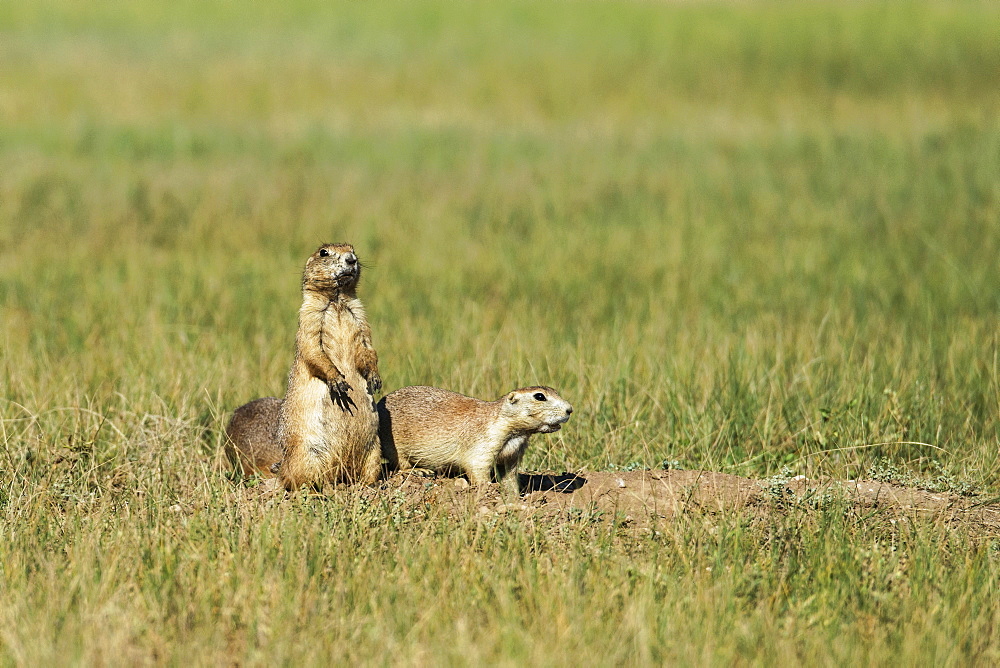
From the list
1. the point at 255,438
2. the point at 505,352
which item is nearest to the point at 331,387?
the point at 255,438

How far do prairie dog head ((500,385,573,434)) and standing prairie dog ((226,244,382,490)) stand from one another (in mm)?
672

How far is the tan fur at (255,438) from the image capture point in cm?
629

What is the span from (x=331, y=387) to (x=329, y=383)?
0.02 meters

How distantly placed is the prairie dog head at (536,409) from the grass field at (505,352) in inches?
22.6

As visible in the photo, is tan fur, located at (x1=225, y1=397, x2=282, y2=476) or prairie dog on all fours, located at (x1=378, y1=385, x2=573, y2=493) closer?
prairie dog on all fours, located at (x1=378, y1=385, x2=573, y2=493)

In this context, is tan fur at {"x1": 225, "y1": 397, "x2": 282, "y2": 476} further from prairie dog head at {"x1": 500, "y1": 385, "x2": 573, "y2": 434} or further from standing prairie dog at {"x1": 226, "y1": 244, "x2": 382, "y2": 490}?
prairie dog head at {"x1": 500, "y1": 385, "x2": 573, "y2": 434}

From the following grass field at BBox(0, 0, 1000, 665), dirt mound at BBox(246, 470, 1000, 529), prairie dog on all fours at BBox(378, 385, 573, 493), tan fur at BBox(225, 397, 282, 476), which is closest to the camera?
grass field at BBox(0, 0, 1000, 665)

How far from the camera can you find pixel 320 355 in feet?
18.6

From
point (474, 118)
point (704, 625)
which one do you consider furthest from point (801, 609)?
point (474, 118)

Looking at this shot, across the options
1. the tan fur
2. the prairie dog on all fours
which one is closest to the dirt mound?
the prairie dog on all fours

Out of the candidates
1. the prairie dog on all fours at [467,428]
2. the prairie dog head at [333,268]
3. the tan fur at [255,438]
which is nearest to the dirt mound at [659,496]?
the prairie dog on all fours at [467,428]

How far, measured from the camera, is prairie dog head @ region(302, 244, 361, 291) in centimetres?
568

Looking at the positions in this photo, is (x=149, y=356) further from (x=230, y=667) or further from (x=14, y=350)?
(x=230, y=667)

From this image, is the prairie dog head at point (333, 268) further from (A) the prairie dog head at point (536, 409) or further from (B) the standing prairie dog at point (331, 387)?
(A) the prairie dog head at point (536, 409)
